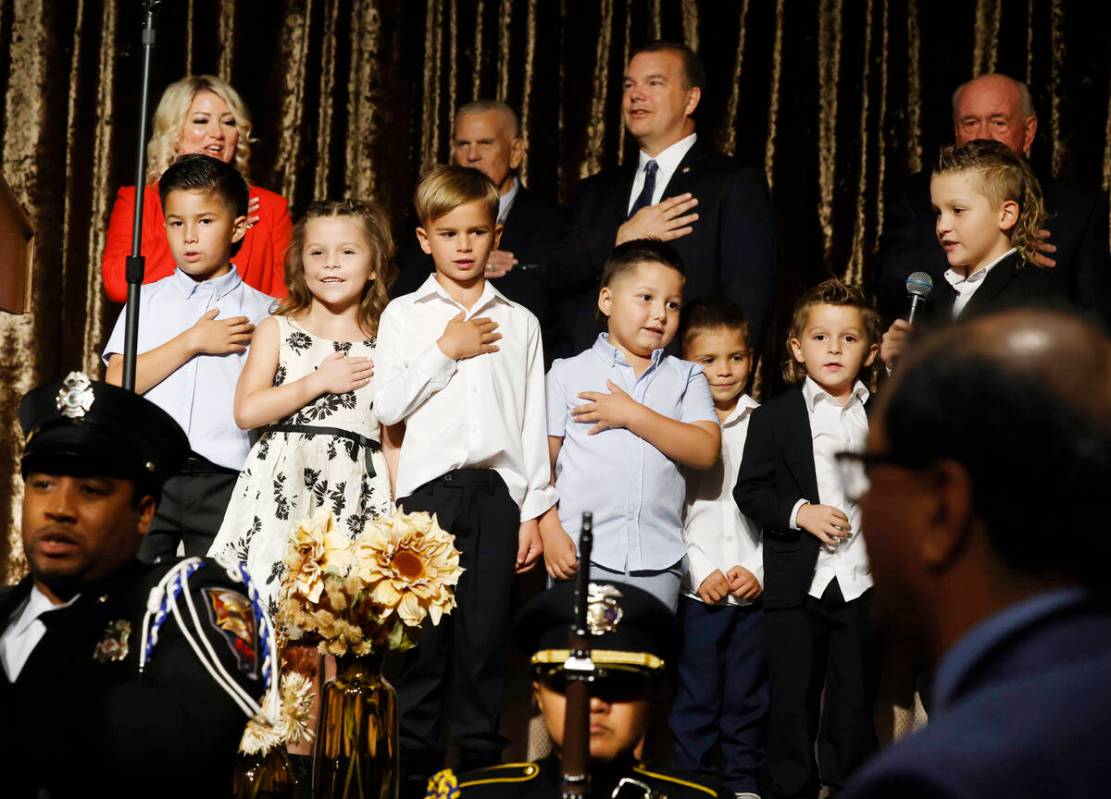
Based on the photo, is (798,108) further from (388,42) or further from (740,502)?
(740,502)

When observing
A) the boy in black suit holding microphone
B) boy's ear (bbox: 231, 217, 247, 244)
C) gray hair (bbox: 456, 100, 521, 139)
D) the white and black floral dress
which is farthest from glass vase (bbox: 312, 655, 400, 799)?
gray hair (bbox: 456, 100, 521, 139)

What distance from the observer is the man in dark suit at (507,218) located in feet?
15.6

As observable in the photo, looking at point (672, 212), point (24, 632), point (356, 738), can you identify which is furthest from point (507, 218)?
point (24, 632)

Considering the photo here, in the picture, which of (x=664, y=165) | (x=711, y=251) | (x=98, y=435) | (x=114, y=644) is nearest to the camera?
(x=114, y=644)

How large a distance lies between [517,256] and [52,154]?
2.02 meters

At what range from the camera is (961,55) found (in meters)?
5.65

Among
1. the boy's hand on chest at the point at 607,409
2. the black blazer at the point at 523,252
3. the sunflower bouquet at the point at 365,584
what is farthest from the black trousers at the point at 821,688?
the black blazer at the point at 523,252

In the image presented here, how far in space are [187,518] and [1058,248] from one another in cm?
267

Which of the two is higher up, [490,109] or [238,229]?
[490,109]

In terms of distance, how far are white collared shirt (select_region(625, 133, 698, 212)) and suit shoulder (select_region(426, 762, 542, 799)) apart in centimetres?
244

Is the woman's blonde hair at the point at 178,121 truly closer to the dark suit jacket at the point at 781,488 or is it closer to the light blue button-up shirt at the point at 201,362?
the light blue button-up shirt at the point at 201,362

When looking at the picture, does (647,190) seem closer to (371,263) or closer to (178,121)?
(371,263)

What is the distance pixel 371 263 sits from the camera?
4055 millimetres

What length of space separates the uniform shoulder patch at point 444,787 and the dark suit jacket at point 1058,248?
7.69ft
